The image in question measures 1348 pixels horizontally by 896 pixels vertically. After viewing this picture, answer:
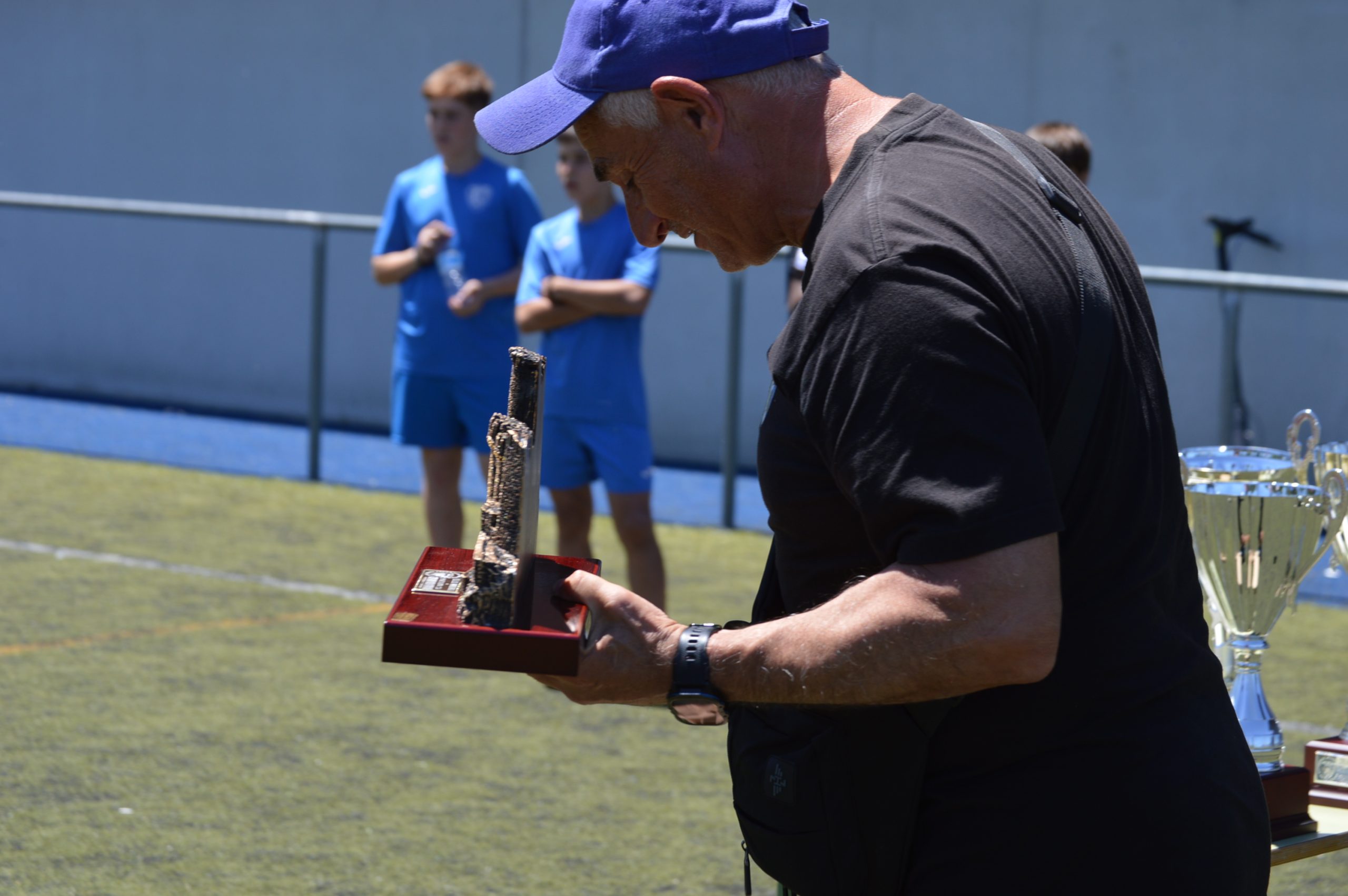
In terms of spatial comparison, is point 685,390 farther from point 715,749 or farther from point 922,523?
point 922,523

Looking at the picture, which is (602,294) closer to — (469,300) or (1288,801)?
(469,300)

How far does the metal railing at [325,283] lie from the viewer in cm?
820

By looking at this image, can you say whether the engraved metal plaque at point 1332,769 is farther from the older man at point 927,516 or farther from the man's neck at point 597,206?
the man's neck at point 597,206

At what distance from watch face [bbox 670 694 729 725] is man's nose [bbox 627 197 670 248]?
1.95 feet

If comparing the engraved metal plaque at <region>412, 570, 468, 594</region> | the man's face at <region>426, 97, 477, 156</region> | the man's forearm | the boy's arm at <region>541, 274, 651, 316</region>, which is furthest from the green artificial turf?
the man's forearm

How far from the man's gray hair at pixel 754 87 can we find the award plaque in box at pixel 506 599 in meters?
0.30

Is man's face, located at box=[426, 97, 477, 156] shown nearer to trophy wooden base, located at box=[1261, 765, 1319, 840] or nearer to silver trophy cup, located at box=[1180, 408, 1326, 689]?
silver trophy cup, located at box=[1180, 408, 1326, 689]

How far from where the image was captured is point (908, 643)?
1.68m

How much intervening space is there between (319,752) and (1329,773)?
10.5ft

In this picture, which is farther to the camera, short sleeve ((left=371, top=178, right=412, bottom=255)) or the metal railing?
the metal railing

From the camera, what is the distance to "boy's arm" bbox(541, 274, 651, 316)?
21.2 ft

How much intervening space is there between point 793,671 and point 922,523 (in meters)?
0.24

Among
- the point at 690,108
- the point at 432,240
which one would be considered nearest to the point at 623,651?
the point at 690,108

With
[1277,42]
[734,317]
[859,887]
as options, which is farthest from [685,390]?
[859,887]
